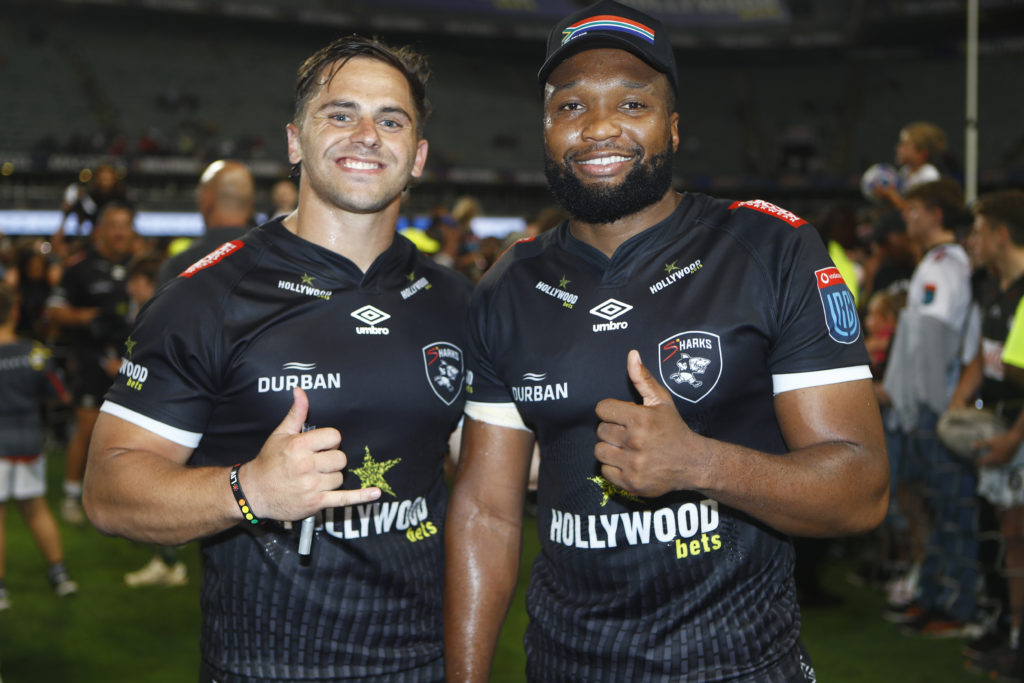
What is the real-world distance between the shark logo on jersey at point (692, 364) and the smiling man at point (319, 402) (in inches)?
25.8

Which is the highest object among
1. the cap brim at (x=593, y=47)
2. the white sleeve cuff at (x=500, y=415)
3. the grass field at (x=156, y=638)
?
the cap brim at (x=593, y=47)

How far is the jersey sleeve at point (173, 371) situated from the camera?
7.13 feet

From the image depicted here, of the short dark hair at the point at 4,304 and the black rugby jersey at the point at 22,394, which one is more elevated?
the short dark hair at the point at 4,304

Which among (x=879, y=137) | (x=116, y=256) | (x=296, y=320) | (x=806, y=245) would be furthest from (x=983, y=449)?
(x=879, y=137)

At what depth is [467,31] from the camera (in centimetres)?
2739

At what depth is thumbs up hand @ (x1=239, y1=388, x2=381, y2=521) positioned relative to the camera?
1.85 m

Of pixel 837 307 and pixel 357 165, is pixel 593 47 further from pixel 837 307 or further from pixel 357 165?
pixel 837 307

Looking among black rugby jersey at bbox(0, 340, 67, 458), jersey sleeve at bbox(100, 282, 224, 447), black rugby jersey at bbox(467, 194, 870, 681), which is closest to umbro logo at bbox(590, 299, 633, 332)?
black rugby jersey at bbox(467, 194, 870, 681)

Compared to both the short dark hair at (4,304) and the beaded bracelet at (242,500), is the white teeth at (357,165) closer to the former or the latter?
the beaded bracelet at (242,500)

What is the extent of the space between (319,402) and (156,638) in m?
3.54

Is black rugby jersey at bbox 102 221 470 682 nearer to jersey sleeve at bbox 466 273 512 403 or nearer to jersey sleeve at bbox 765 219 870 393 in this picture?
jersey sleeve at bbox 466 273 512 403

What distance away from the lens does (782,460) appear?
1896mm

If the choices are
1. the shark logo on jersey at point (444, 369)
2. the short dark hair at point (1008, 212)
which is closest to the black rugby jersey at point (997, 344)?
the short dark hair at point (1008, 212)

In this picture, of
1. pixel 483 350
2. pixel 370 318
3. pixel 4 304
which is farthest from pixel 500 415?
pixel 4 304
